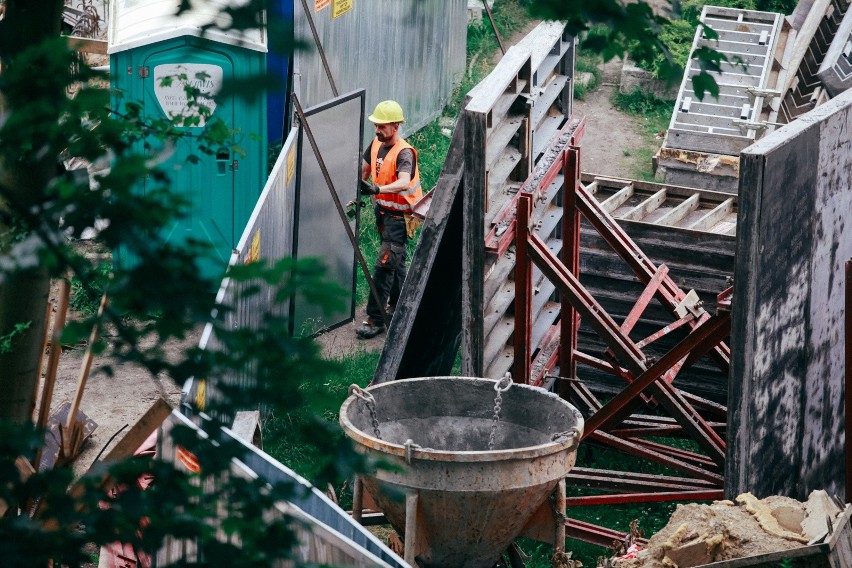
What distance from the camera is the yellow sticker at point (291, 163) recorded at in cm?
938

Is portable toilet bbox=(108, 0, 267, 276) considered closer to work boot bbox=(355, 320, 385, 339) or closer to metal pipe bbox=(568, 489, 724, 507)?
work boot bbox=(355, 320, 385, 339)

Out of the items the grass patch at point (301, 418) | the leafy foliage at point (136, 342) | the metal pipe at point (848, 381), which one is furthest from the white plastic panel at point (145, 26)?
the leafy foliage at point (136, 342)

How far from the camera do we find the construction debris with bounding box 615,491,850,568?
5.69m

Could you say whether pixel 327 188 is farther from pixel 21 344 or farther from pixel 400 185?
pixel 21 344

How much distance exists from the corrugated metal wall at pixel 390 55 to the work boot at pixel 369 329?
7.15 ft

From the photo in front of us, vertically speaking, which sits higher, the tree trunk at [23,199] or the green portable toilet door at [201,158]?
the tree trunk at [23,199]

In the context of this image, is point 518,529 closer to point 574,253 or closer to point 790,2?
point 574,253

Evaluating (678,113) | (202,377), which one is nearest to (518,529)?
(202,377)

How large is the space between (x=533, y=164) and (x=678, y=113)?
6769 millimetres

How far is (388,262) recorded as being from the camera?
34.4 ft

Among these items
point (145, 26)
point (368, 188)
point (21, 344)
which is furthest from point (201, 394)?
point (145, 26)

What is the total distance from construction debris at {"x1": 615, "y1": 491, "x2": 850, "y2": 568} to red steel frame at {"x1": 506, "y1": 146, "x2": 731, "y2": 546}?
1179mm

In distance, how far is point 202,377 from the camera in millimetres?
2850

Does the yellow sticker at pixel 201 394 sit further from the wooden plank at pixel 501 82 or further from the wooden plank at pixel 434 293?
the wooden plank at pixel 501 82
